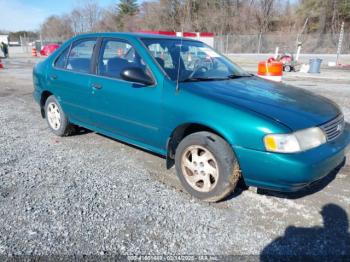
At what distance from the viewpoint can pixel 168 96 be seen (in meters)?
3.50

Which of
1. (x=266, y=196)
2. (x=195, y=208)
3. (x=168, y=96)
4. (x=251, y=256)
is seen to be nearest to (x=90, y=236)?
(x=195, y=208)

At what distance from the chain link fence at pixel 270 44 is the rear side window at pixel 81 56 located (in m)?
37.7

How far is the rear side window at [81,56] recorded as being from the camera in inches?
179

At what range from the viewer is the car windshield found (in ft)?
12.5

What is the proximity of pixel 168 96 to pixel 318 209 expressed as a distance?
1.88 meters

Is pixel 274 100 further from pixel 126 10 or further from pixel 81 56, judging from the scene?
pixel 126 10

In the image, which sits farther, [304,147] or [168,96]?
[168,96]

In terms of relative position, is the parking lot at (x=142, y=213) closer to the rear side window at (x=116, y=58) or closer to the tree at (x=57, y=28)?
the rear side window at (x=116, y=58)

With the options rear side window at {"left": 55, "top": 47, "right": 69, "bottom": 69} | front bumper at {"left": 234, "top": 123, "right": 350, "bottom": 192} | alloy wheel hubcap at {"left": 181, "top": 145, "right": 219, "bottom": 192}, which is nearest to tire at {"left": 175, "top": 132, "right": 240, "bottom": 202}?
alloy wheel hubcap at {"left": 181, "top": 145, "right": 219, "bottom": 192}

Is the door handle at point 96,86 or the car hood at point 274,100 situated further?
the door handle at point 96,86

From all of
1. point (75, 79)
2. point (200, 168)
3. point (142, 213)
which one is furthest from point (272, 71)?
point (142, 213)

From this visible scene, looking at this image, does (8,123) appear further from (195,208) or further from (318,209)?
(318,209)

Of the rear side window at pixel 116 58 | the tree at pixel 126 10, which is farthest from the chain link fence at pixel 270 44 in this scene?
the rear side window at pixel 116 58

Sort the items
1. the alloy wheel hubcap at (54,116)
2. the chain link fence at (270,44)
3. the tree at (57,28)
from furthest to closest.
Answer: the tree at (57,28) < the chain link fence at (270,44) < the alloy wheel hubcap at (54,116)
